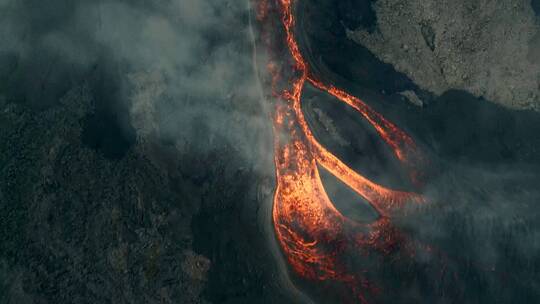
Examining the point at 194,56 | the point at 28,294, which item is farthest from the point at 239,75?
the point at 28,294

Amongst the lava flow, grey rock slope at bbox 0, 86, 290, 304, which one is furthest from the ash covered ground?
the lava flow

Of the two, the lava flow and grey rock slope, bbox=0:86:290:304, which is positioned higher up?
the lava flow

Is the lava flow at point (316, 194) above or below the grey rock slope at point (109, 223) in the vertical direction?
above

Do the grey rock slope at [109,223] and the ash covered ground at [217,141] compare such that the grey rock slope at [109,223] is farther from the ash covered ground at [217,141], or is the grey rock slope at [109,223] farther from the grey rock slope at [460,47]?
the grey rock slope at [460,47]

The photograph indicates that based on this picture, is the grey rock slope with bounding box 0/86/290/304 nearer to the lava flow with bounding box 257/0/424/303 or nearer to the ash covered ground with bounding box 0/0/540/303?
the ash covered ground with bounding box 0/0/540/303

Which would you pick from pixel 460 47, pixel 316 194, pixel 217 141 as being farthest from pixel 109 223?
pixel 460 47

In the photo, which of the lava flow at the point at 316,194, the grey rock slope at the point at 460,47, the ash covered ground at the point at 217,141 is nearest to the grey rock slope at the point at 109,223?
the ash covered ground at the point at 217,141
